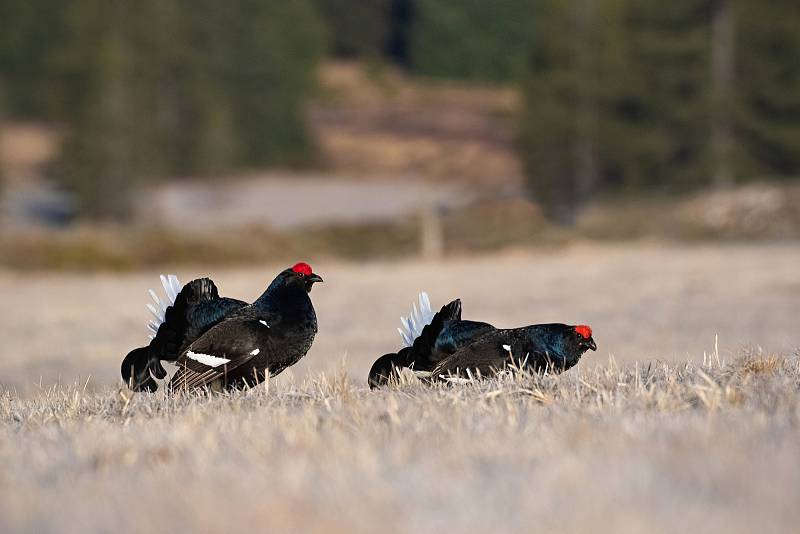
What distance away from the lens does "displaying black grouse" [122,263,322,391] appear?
6535mm

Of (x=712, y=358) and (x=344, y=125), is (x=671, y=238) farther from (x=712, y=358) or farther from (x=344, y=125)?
(x=344, y=125)

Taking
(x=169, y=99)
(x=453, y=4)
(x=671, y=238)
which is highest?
(x=453, y=4)

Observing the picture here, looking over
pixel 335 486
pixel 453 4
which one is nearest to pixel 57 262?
pixel 335 486

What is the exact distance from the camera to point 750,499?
3242 mm

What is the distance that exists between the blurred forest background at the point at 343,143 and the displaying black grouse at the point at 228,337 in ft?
92.1

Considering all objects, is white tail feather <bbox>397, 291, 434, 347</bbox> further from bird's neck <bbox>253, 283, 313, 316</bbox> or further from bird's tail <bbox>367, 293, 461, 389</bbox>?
bird's neck <bbox>253, 283, 313, 316</bbox>

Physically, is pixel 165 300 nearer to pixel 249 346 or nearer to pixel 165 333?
pixel 165 333

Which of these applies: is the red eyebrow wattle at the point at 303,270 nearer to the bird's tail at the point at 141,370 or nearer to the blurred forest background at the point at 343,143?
the bird's tail at the point at 141,370

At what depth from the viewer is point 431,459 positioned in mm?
3986

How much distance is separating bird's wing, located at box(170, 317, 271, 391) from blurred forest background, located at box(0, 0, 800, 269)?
2874 centimetres

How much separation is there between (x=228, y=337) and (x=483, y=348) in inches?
55.7

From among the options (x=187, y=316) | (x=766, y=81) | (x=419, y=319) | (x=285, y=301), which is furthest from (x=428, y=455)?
(x=766, y=81)

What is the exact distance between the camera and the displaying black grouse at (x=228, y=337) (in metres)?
6.54

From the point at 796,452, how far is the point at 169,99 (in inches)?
1980
